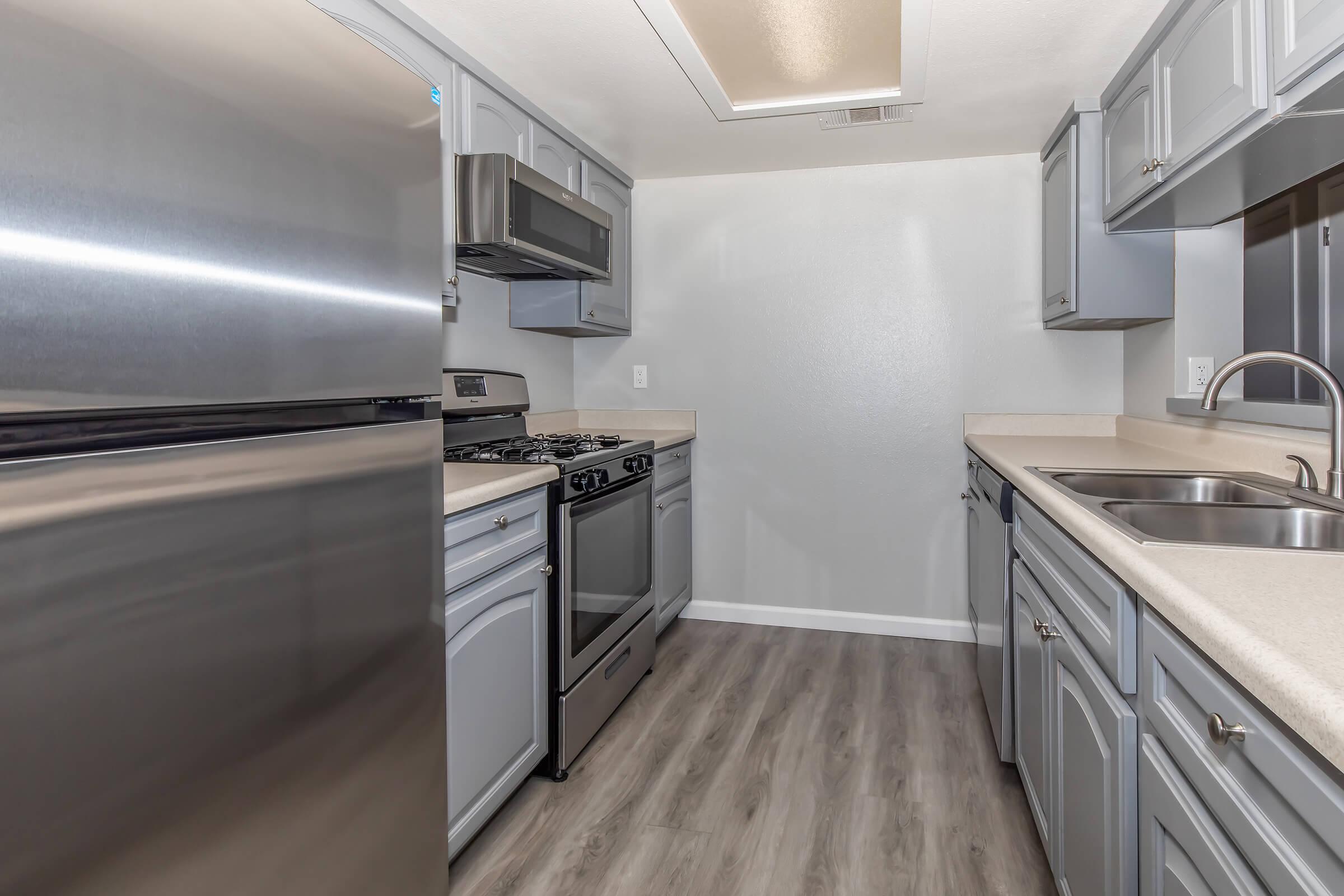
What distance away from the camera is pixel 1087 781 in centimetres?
122

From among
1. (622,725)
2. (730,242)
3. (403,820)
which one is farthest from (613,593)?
(730,242)

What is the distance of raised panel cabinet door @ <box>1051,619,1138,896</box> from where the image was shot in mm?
1032

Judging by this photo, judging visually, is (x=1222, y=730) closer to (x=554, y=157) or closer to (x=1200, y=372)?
(x=1200, y=372)

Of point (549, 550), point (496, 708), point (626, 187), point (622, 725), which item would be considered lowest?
point (622, 725)

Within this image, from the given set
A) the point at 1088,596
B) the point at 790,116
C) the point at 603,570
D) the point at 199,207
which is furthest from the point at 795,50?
the point at 199,207

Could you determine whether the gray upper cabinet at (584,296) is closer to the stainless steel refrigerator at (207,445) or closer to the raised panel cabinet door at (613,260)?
the raised panel cabinet door at (613,260)

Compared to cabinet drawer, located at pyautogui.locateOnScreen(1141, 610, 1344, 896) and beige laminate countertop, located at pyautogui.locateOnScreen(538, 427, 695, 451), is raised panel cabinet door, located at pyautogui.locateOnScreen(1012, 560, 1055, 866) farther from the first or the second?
beige laminate countertop, located at pyautogui.locateOnScreen(538, 427, 695, 451)

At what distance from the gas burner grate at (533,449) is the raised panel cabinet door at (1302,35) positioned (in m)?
1.75

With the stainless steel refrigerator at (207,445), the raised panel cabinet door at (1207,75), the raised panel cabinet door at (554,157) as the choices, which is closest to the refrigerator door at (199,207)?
the stainless steel refrigerator at (207,445)

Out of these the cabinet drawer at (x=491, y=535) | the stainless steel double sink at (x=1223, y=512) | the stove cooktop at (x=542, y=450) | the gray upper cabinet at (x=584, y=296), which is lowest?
the cabinet drawer at (x=491, y=535)

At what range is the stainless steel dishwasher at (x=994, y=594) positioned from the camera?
6.43ft

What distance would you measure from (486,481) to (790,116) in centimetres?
180

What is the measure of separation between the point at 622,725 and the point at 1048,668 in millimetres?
1364

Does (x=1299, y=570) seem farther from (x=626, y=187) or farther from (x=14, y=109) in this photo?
(x=626, y=187)
